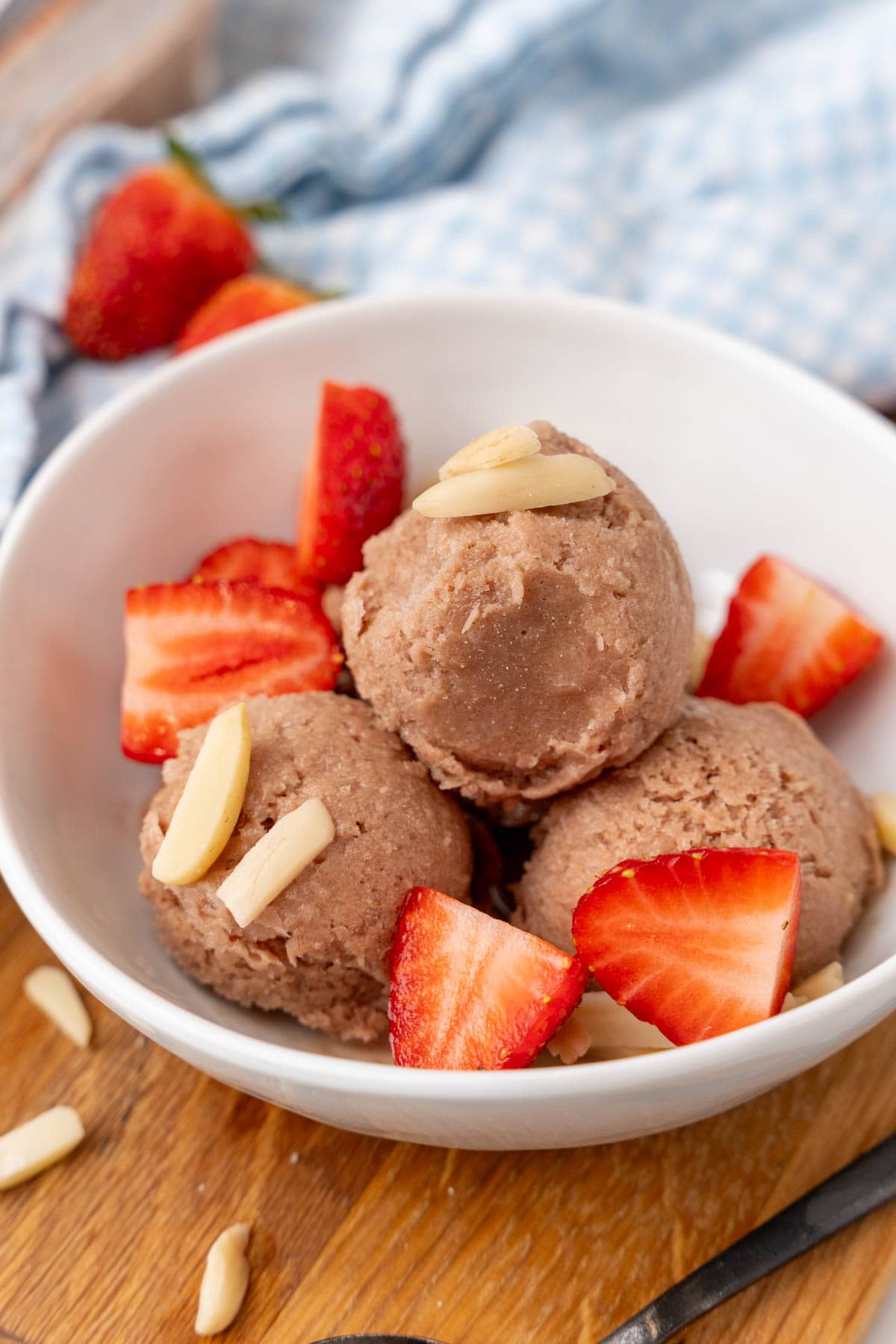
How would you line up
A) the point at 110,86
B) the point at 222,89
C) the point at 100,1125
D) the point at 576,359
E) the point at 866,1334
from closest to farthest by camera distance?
the point at 866,1334 → the point at 100,1125 → the point at 576,359 → the point at 110,86 → the point at 222,89

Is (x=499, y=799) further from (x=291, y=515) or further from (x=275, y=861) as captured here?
(x=291, y=515)

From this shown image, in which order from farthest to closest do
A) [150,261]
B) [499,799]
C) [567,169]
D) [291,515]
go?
[567,169], [150,261], [291,515], [499,799]

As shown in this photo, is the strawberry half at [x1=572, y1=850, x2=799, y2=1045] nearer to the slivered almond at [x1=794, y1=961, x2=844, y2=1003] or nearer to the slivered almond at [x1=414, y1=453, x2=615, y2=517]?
the slivered almond at [x1=794, y1=961, x2=844, y2=1003]

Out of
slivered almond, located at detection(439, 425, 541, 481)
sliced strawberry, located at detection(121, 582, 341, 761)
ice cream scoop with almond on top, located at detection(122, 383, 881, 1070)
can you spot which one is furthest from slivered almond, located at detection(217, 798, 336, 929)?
slivered almond, located at detection(439, 425, 541, 481)

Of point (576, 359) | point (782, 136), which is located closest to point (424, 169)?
point (782, 136)

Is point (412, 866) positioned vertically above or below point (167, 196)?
below

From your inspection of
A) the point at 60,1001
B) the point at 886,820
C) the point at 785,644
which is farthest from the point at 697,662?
the point at 60,1001

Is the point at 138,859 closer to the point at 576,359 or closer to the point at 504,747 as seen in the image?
the point at 504,747
